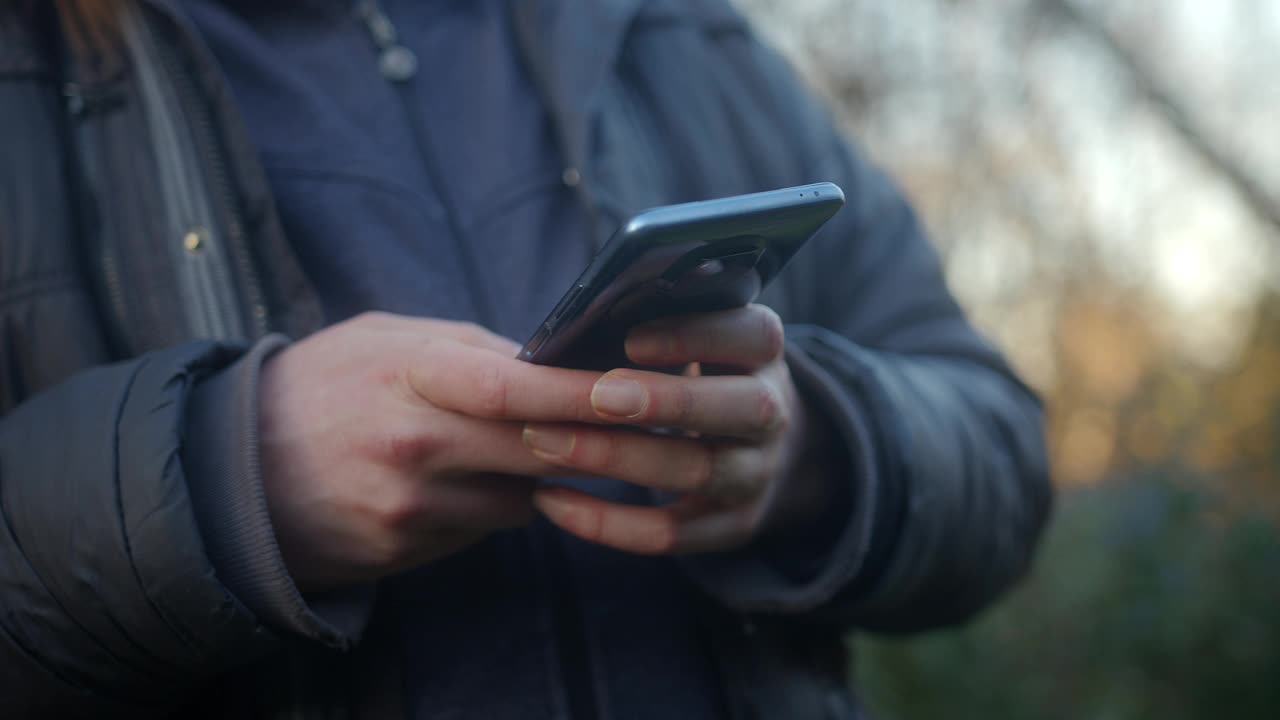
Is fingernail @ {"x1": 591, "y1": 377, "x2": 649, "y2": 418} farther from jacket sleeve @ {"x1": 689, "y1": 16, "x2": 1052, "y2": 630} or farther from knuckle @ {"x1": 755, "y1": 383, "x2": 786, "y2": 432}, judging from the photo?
jacket sleeve @ {"x1": 689, "y1": 16, "x2": 1052, "y2": 630}

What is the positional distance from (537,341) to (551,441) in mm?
107

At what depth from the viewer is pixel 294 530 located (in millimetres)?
1051

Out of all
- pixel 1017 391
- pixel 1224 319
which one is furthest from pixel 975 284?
pixel 1017 391

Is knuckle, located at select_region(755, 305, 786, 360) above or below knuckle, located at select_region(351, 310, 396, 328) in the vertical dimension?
→ below

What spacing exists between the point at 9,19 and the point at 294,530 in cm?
75

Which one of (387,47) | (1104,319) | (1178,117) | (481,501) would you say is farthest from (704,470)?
(1104,319)

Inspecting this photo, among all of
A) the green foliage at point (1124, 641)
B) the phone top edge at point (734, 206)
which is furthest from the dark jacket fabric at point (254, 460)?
the green foliage at point (1124, 641)

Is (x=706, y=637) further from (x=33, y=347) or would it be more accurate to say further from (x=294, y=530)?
(x=33, y=347)

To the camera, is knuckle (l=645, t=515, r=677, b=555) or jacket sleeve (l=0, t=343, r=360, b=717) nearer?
jacket sleeve (l=0, t=343, r=360, b=717)

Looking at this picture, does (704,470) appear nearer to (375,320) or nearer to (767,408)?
(767,408)

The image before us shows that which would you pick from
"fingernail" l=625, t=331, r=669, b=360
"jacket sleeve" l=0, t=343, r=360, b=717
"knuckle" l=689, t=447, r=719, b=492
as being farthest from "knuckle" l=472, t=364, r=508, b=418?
"jacket sleeve" l=0, t=343, r=360, b=717

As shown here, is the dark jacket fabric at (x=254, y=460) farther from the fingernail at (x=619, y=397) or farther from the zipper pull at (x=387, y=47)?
the fingernail at (x=619, y=397)

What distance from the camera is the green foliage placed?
3.42 meters

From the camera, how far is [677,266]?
2.74ft
